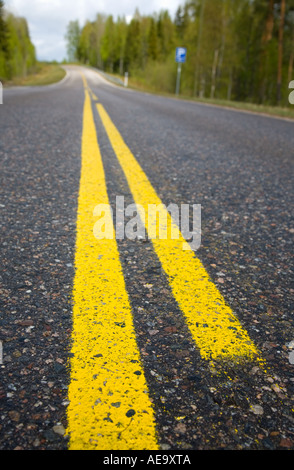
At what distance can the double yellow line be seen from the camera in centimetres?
78

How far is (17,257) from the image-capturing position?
1471 millimetres

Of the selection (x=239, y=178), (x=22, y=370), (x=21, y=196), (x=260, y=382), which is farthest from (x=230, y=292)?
(x=239, y=178)

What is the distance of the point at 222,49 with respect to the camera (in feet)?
97.1

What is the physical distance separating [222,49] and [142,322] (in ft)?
112

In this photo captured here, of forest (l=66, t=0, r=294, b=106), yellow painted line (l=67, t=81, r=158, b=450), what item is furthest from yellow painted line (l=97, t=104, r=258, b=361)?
forest (l=66, t=0, r=294, b=106)

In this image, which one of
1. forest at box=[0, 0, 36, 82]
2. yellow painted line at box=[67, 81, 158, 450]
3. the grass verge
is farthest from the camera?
forest at box=[0, 0, 36, 82]

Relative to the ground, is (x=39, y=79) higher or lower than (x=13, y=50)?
lower

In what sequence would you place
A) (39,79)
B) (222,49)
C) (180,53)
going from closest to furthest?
1. (180,53)
2. (222,49)
3. (39,79)

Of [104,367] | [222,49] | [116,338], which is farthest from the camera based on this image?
[222,49]

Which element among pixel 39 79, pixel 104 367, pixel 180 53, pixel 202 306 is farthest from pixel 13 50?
pixel 104 367

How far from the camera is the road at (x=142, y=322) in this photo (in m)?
0.80

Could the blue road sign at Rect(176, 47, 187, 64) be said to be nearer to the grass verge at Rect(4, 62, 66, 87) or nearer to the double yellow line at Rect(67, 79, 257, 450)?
the grass verge at Rect(4, 62, 66, 87)

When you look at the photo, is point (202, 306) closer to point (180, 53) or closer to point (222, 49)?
point (180, 53)
